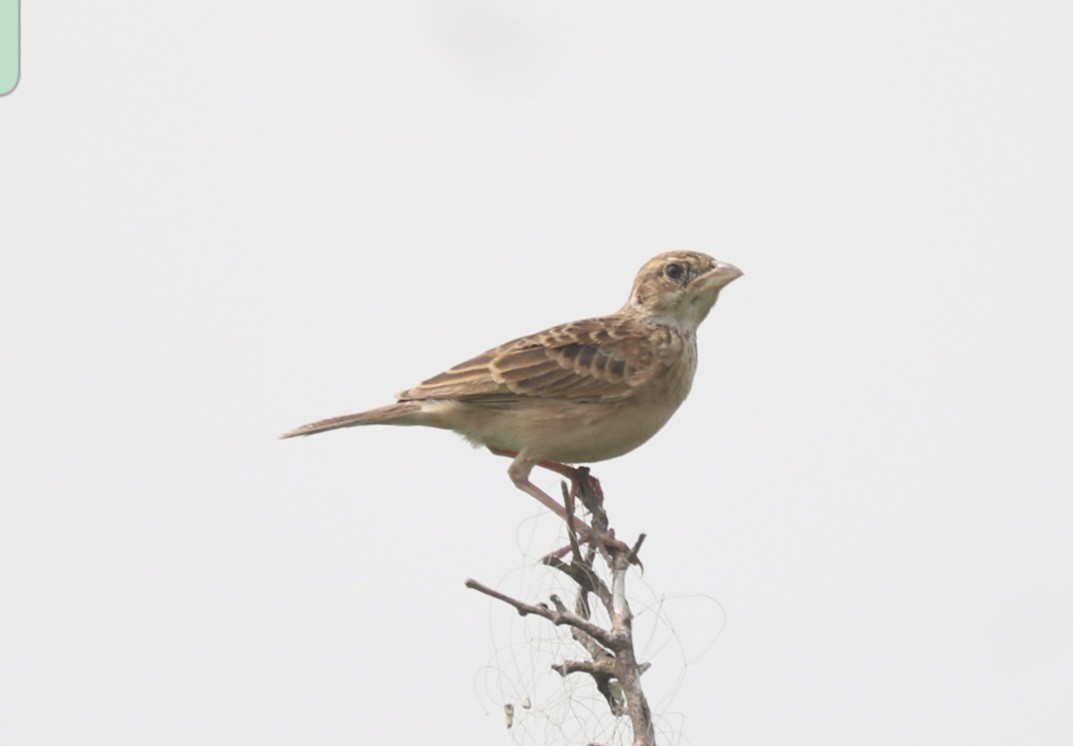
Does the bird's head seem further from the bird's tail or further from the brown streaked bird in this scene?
the bird's tail

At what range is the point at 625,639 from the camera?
7391 mm

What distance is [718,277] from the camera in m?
11.0

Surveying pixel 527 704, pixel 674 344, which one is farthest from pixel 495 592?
pixel 674 344

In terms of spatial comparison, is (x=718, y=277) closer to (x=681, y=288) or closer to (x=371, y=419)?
(x=681, y=288)

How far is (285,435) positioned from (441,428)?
107 cm

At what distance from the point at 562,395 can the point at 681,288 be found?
4.28ft

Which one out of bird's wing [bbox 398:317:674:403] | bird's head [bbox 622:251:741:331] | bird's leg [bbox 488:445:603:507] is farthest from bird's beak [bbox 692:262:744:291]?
bird's leg [bbox 488:445:603:507]

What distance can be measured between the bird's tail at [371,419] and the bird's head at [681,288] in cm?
187

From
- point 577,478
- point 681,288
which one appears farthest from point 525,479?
point 681,288

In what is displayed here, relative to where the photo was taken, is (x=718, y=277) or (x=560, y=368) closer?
(x=560, y=368)

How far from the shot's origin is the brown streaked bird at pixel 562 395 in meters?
10.2

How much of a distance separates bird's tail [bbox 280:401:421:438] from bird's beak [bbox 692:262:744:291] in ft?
6.96

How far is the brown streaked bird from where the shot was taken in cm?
1022

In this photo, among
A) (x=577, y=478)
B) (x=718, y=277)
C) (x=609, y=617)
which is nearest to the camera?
(x=609, y=617)
